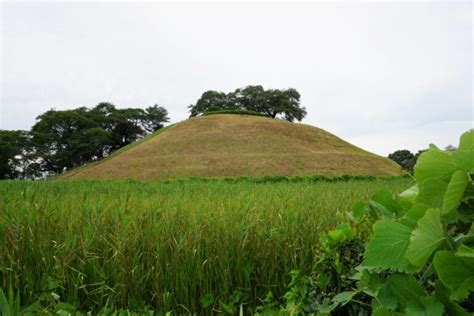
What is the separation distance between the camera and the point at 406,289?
1.02 metres

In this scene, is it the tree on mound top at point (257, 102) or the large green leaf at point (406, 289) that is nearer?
the large green leaf at point (406, 289)

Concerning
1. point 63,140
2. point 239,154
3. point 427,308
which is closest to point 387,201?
point 427,308

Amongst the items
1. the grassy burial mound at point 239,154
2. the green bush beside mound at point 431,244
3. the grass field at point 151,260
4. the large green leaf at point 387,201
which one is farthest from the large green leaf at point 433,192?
the grassy burial mound at point 239,154

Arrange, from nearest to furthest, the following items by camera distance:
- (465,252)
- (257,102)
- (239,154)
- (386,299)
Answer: (465,252) < (386,299) < (239,154) < (257,102)

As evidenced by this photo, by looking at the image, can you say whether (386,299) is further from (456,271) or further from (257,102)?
(257,102)

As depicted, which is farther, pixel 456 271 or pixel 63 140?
pixel 63 140

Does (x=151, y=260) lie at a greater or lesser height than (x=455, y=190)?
lesser

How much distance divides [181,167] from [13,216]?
2502 centimetres

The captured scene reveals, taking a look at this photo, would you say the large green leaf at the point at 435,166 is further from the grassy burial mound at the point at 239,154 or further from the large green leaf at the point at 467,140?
the grassy burial mound at the point at 239,154

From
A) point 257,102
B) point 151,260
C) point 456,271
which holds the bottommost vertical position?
point 151,260

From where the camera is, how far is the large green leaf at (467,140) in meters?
1.02

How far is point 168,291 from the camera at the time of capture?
2.96m

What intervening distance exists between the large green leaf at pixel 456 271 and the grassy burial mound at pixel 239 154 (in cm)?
2540

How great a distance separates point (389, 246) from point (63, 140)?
53895 millimetres
